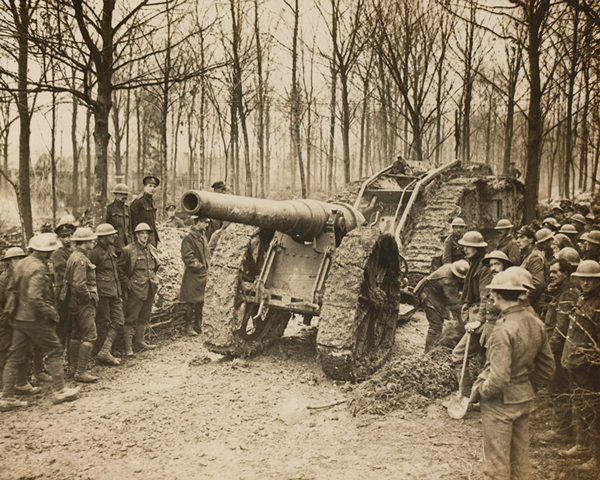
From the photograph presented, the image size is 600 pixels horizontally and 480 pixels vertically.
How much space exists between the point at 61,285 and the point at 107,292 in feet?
1.77

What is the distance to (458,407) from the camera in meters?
5.24

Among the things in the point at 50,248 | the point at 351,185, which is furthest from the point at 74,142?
the point at 50,248

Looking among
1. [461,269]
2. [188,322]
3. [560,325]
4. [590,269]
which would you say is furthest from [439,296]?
[188,322]

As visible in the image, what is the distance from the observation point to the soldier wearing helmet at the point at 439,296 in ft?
22.9

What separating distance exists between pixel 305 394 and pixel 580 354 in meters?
2.78

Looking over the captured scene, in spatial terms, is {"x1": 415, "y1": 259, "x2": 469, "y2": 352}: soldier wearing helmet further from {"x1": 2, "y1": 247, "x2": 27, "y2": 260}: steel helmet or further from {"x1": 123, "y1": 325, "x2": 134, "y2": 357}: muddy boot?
{"x1": 2, "y1": 247, "x2": 27, "y2": 260}: steel helmet

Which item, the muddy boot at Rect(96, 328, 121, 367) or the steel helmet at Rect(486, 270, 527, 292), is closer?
the steel helmet at Rect(486, 270, 527, 292)

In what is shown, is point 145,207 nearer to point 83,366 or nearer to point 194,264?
point 194,264

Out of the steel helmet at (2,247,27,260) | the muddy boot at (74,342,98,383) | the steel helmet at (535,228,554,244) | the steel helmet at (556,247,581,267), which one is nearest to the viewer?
the steel helmet at (556,247,581,267)

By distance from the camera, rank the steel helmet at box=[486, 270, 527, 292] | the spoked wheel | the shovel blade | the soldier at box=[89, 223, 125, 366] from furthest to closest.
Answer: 1. the soldier at box=[89, 223, 125, 366]
2. the spoked wheel
3. the shovel blade
4. the steel helmet at box=[486, 270, 527, 292]

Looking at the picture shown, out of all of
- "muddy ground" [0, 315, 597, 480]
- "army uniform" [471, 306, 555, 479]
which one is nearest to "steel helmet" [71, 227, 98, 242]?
"muddy ground" [0, 315, 597, 480]

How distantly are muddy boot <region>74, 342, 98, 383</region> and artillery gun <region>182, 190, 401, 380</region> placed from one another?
1365 mm

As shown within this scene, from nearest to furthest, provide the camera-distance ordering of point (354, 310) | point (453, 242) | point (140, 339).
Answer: point (354, 310), point (140, 339), point (453, 242)

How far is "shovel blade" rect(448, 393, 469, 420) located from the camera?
5.13 meters
